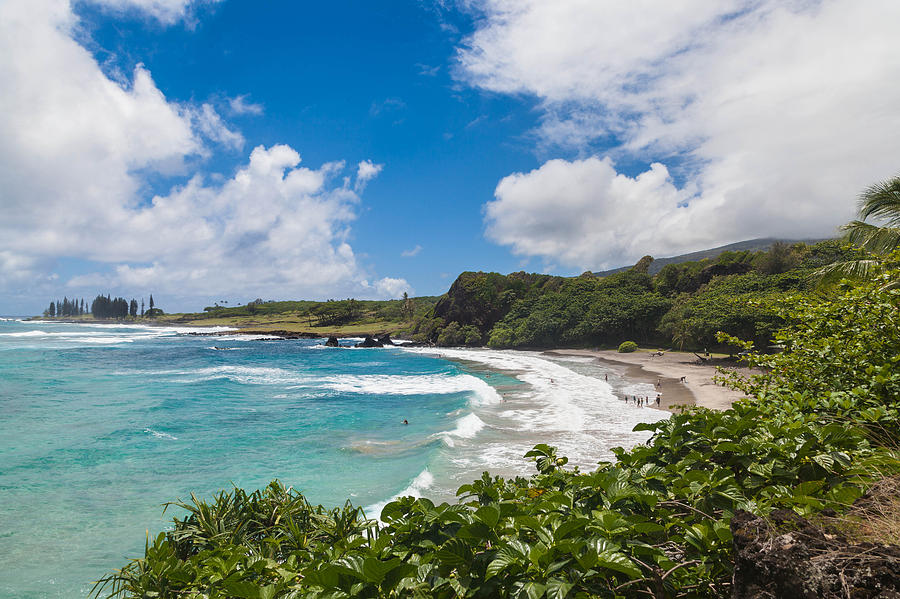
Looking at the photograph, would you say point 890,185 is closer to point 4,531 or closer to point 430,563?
point 430,563

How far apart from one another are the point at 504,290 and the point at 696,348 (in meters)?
54.7

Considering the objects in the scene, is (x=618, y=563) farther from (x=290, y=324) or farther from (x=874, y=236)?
(x=290, y=324)

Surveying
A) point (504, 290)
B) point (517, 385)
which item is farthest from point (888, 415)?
point (504, 290)

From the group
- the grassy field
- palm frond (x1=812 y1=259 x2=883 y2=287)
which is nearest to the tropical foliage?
palm frond (x1=812 y1=259 x2=883 y2=287)

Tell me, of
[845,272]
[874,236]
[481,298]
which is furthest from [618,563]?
[481,298]

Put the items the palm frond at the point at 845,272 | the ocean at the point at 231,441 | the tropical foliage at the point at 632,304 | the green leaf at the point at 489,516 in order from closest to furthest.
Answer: the green leaf at the point at 489,516 → the ocean at the point at 231,441 → the palm frond at the point at 845,272 → the tropical foliage at the point at 632,304

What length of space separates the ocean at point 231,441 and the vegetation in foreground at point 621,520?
9665 millimetres

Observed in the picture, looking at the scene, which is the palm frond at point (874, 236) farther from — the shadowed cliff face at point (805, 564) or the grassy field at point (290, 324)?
the grassy field at point (290, 324)

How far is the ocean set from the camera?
12.5 metres

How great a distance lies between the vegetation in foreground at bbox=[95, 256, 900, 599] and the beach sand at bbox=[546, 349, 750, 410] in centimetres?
1466

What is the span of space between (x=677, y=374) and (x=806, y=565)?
43.6 m

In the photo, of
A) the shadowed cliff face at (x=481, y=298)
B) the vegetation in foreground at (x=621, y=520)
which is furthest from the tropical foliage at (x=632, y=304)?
the vegetation in foreground at (x=621, y=520)

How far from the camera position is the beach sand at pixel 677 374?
27.7 m

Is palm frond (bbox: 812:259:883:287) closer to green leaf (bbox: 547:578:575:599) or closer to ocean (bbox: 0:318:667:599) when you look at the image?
ocean (bbox: 0:318:667:599)
